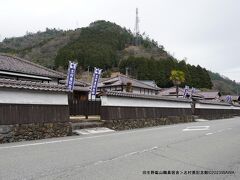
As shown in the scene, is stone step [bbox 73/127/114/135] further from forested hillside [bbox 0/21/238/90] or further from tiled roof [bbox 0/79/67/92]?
forested hillside [bbox 0/21/238/90]

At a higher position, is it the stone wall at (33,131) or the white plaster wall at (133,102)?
the white plaster wall at (133,102)

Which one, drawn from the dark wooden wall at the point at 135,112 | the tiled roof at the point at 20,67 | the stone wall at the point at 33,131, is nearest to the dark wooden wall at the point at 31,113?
the stone wall at the point at 33,131

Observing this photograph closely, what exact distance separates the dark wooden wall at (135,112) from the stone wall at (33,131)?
212 inches

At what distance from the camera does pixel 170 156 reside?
10422mm

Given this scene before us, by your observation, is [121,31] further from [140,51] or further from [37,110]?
[37,110]

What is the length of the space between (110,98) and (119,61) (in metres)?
95.3

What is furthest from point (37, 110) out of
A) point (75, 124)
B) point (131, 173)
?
point (131, 173)

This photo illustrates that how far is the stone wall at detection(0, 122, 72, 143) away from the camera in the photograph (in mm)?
14828

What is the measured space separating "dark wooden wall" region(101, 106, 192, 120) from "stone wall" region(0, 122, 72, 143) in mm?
5390

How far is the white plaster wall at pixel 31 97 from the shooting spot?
15.3 meters

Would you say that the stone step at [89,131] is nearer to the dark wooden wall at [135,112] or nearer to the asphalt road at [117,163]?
the dark wooden wall at [135,112]

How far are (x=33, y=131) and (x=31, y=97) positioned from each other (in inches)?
65.8

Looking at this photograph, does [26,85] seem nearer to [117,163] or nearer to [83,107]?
[117,163]

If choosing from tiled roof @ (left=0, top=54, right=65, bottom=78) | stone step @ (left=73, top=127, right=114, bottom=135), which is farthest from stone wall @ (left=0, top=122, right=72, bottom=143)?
tiled roof @ (left=0, top=54, right=65, bottom=78)
